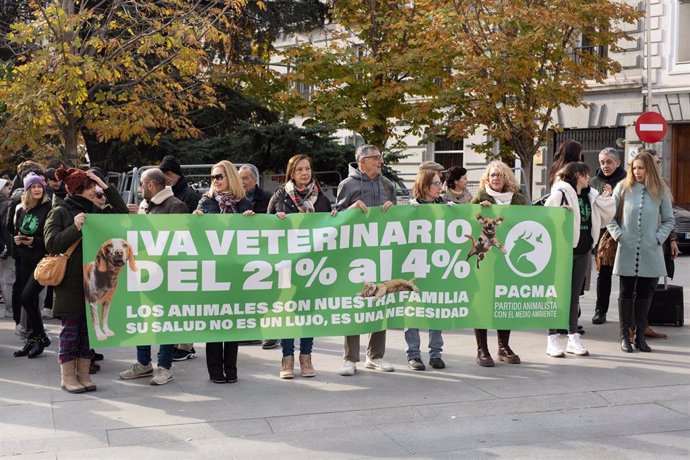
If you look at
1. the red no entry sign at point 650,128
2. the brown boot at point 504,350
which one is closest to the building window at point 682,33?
the red no entry sign at point 650,128

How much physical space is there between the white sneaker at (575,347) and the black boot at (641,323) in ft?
1.93

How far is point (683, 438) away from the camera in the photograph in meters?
6.61

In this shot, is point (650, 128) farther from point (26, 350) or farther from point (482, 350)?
point (26, 350)

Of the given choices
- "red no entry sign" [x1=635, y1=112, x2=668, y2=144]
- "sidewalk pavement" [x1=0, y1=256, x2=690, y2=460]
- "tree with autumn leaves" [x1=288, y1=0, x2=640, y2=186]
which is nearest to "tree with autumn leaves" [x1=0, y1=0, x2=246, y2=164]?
"tree with autumn leaves" [x1=288, y1=0, x2=640, y2=186]

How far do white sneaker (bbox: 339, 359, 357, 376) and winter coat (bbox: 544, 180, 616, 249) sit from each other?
2.30m

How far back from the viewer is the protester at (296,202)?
27.9 ft

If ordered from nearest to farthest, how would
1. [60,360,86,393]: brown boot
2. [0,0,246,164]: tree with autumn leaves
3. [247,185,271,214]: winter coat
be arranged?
[60,360,86,393]: brown boot < [247,185,271,214]: winter coat < [0,0,246,164]: tree with autumn leaves

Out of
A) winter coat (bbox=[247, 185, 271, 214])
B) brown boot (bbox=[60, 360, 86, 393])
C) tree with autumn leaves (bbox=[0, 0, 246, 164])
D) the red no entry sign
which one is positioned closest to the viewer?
brown boot (bbox=[60, 360, 86, 393])

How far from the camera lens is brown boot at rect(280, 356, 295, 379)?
8462 millimetres

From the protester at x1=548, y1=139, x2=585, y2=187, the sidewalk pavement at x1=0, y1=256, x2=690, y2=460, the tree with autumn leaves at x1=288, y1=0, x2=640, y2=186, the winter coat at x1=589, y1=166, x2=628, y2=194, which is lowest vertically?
the sidewalk pavement at x1=0, y1=256, x2=690, y2=460

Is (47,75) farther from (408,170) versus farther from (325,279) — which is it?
(408,170)

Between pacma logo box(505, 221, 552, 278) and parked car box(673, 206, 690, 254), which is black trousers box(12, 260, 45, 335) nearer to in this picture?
pacma logo box(505, 221, 552, 278)

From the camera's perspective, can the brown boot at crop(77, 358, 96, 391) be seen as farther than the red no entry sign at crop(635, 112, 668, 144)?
No

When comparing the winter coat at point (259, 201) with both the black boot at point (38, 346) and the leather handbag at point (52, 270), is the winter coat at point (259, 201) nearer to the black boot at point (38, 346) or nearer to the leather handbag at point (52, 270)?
the black boot at point (38, 346)
